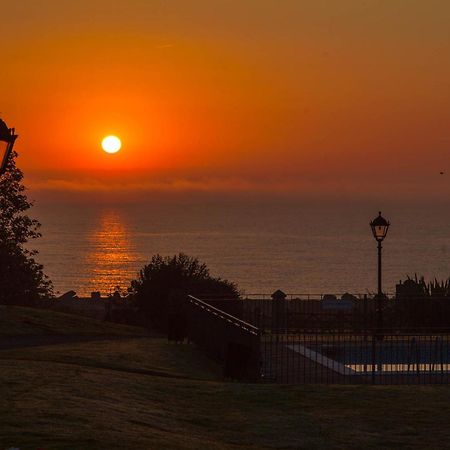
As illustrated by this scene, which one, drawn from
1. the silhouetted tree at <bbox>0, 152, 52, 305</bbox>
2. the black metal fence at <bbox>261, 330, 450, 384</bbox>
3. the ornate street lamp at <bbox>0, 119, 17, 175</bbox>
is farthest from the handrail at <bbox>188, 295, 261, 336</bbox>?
the silhouetted tree at <bbox>0, 152, 52, 305</bbox>

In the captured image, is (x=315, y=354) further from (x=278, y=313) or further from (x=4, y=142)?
(x=4, y=142)

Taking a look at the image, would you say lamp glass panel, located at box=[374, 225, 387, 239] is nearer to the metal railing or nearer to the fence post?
the fence post

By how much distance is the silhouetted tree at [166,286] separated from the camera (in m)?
37.1

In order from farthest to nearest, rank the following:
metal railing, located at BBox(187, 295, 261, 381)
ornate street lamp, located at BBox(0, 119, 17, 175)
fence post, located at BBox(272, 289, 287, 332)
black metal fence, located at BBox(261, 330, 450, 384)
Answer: fence post, located at BBox(272, 289, 287, 332), black metal fence, located at BBox(261, 330, 450, 384), metal railing, located at BBox(187, 295, 261, 381), ornate street lamp, located at BBox(0, 119, 17, 175)

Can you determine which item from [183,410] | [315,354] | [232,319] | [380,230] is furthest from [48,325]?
[183,410]

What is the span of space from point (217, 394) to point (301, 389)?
1799 mm

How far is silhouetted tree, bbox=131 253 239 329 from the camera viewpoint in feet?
122

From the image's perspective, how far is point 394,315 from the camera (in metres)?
35.9

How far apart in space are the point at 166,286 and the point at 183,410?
21016 millimetres

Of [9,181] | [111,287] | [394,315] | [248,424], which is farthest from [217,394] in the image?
[111,287]

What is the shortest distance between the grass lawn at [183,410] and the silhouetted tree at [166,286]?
1432 centimetres

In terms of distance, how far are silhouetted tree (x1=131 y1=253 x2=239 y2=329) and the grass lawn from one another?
14.3 m

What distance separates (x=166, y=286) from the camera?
38156 millimetres

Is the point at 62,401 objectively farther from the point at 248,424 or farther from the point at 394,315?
the point at 394,315
